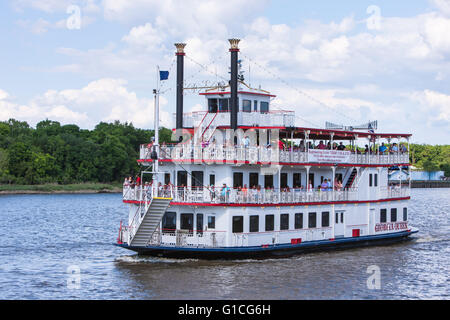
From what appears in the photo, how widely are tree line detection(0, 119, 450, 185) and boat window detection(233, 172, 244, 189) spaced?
84.7 meters

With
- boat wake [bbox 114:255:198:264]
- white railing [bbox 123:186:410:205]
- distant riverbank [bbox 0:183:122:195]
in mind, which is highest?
white railing [bbox 123:186:410:205]

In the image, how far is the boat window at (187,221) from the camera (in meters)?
33.7

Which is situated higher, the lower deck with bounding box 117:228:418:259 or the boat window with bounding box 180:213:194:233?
the boat window with bounding box 180:213:194:233

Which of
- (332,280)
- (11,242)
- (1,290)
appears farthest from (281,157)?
(11,242)

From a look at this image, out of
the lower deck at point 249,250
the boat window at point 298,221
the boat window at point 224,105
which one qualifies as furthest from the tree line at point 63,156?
the boat window at point 298,221

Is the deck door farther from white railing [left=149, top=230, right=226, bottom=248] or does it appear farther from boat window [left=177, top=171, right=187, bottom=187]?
boat window [left=177, top=171, right=187, bottom=187]

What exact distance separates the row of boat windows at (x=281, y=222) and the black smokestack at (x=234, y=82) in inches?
212

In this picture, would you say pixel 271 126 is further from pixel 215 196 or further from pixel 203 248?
pixel 203 248

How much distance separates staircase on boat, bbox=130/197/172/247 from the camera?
32.7 meters

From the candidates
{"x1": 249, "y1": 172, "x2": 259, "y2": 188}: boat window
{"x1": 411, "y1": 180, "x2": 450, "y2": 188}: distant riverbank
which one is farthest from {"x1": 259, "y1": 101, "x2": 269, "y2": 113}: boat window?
{"x1": 411, "y1": 180, "x2": 450, "y2": 188}: distant riverbank

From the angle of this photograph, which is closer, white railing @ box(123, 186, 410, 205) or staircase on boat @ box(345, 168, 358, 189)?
white railing @ box(123, 186, 410, 205)

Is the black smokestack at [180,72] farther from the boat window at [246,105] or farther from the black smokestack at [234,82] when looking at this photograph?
the boat window at [246,105]

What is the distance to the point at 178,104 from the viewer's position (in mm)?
38719
